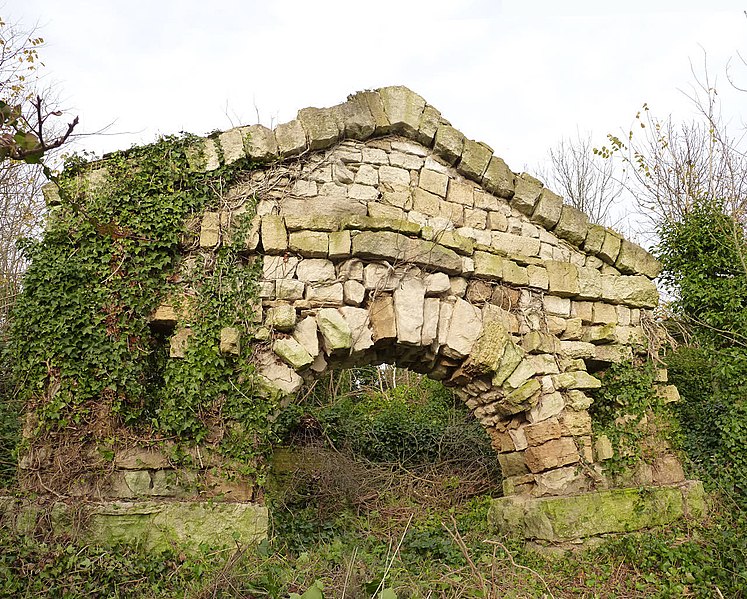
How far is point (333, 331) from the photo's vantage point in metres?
5.24

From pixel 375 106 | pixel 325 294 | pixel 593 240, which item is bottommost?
pixel 325 294

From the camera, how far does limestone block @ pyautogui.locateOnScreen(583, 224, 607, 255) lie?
667 centimetres

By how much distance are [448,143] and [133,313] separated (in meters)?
3.26

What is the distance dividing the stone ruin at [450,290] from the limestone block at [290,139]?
0.06 feet

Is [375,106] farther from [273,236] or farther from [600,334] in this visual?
[600,334]

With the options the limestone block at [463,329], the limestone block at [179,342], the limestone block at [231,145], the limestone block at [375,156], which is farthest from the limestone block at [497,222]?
the limestone block at [179,342]

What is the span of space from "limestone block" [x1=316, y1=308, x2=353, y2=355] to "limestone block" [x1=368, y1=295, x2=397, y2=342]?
0.93 ft

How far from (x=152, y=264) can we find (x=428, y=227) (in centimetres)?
241

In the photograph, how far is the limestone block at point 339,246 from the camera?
5.39 metres

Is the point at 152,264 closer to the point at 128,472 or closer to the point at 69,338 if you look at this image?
the point at 69,338

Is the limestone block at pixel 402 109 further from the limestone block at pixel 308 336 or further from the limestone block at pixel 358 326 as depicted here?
the limestone block at pixel 308 336

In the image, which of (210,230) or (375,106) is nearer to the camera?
(210,230)

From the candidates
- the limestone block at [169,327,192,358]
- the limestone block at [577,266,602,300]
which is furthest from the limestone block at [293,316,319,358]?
the limestone block at [577,266,602,300]

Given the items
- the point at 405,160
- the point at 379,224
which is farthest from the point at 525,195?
the point at 379,224
